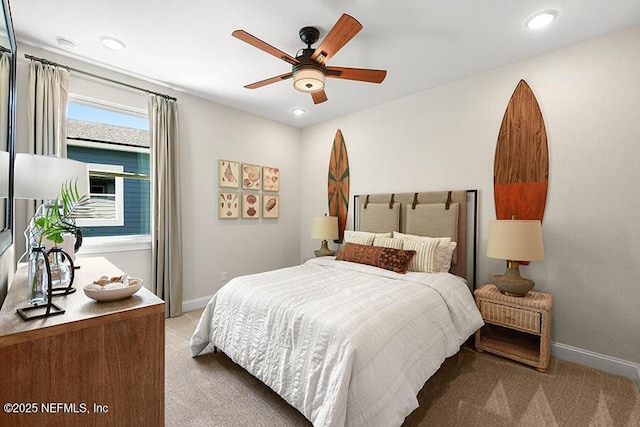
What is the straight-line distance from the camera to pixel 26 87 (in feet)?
8.09

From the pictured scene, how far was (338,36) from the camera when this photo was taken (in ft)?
5.85

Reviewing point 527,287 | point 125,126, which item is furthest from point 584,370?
point 125,126

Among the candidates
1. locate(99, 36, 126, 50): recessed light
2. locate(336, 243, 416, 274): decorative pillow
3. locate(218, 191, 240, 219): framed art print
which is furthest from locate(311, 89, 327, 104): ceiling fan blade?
locate(218, 191, 240, 219): framed art print

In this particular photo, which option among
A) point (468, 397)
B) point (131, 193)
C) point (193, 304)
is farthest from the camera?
point (193, 304)

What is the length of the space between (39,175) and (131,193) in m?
1.68

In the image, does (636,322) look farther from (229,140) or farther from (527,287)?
(229,140)

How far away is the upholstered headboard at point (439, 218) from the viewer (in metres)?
2.96

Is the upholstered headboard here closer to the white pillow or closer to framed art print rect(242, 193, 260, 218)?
the white pillow

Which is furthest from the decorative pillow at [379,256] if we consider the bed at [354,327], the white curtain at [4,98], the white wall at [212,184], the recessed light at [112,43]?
the recessed light at [112,43]

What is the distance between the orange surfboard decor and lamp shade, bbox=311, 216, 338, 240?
23 centimetres

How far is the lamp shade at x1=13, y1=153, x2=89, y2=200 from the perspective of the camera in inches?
63.0

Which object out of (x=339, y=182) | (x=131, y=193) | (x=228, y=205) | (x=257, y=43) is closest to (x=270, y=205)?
(x=228, y=205)

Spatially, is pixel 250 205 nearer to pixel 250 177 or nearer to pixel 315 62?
pixel 250 177

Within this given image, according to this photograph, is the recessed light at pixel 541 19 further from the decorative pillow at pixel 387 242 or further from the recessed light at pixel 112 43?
the recessed light at pixel 112 43
